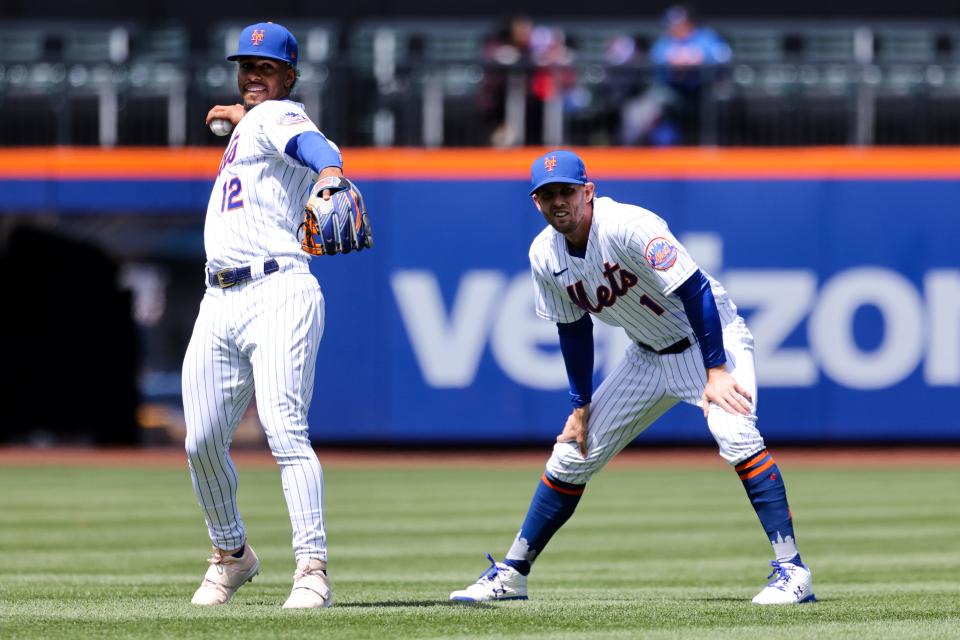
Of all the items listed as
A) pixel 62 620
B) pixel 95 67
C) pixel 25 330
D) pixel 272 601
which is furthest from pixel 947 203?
pixel 62 620

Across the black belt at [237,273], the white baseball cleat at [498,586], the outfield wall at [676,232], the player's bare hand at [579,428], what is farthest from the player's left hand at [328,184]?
the outfield wall at [676,232]

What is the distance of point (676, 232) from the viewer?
15.8 m

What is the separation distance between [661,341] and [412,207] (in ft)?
32.6

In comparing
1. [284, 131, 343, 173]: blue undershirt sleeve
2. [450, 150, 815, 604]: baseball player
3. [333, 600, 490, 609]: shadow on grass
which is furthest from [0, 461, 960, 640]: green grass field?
[284, 131, 343, 173]: blue undershirt sleeve

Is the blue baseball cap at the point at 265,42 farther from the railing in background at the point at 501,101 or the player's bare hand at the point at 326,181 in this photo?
the railing in background at the point at 501,101

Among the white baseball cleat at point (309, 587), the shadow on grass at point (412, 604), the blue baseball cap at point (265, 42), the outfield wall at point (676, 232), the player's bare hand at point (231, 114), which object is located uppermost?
the blue baseball cap at point (265, 42)

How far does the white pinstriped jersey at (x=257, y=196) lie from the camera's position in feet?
17.9

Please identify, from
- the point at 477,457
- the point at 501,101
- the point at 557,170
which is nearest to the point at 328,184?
the point at 557,170

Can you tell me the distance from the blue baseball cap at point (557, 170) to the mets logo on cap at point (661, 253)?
13.8 inches

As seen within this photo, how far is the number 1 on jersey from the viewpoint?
550cm

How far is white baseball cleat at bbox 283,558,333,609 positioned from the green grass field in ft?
0.20

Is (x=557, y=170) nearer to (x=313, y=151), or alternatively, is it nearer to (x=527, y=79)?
(x=313, y=151)

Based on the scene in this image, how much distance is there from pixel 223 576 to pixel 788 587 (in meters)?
2.05

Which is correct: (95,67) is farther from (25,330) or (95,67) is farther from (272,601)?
(272,601)
